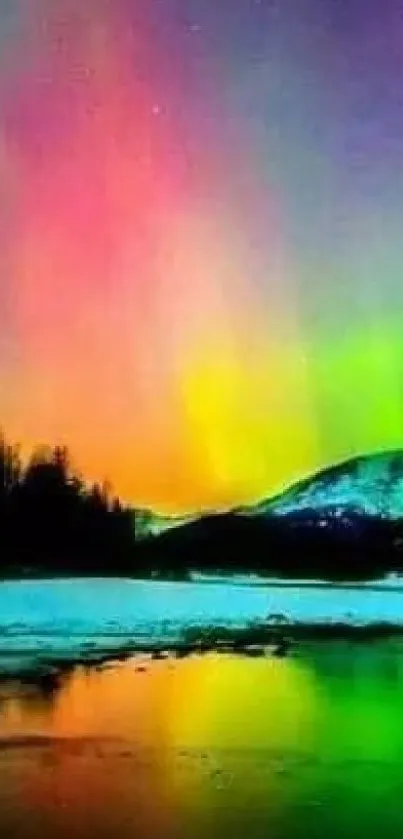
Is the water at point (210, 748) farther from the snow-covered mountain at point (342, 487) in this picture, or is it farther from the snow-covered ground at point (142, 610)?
the snow-covered mountain at point (342, 487)

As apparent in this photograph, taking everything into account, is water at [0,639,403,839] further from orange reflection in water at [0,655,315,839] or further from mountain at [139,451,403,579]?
mountain at [139,451,403,579]

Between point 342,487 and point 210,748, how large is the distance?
335mm

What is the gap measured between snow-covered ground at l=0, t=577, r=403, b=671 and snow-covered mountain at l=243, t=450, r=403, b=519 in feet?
0.29

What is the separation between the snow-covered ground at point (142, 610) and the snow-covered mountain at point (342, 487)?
0.09m

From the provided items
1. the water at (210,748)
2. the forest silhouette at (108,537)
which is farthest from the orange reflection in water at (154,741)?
the forest silhouette at (108,537)

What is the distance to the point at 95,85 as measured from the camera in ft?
5.41

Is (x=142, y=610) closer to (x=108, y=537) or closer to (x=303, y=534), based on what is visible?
(x=108, y=537)

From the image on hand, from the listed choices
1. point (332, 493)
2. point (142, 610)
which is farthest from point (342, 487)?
point (142, 610)

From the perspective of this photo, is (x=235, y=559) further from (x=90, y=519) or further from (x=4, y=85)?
(x=4, y=85)

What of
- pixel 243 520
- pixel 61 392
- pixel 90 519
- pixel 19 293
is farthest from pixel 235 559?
pixel 19 293

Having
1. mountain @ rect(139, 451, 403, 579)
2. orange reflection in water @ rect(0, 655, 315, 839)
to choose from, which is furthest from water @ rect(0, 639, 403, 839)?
mountain @ rect(139, 451, 403, 579)

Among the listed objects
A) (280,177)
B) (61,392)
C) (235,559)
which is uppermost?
(280,177)

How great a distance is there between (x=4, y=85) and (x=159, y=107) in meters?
0.19

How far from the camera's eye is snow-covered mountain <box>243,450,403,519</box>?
5.28ft
